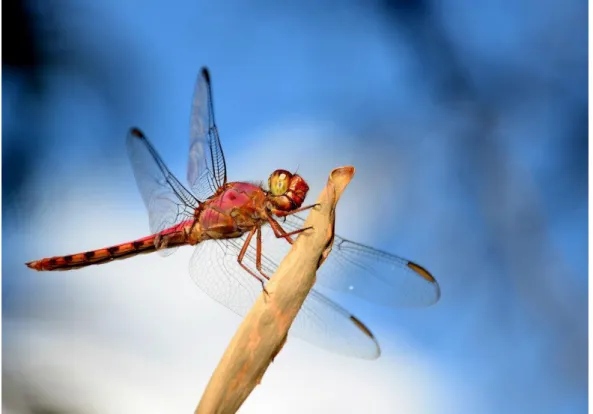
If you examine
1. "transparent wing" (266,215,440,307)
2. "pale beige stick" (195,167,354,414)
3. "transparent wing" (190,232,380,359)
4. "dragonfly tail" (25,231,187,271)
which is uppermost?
"transparent wing" (266,215,440,307)

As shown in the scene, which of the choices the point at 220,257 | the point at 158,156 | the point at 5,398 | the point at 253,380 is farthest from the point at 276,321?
the point at 5,398

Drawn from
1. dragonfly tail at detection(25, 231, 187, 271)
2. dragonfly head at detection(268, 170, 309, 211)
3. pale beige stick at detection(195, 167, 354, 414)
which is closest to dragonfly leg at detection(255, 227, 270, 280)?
dragonfly head at detection(268, 170, 309, 211)

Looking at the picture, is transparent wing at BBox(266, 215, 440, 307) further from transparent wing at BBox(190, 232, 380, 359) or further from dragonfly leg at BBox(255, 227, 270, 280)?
dragonfly leg at BBox(255, 227, 270, 280)

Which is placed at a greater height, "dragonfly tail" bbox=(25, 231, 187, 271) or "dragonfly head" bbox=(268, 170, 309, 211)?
"dragonfly head" bbox=(268, 170, 309, 211)

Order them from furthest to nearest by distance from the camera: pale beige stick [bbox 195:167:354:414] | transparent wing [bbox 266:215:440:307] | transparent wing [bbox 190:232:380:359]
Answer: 1. transparent wing [bbox 266:215:440:307]
2. transparent wing [bbox 190:232:380:359]
3. pale beige stick [bbox 195:167:354:414]

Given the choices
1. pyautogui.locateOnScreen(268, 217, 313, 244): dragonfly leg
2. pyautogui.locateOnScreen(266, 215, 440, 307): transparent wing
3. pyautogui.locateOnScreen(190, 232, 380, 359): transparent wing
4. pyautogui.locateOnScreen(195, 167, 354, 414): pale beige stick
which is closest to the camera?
pyautogui.locateOnScreen(195, 167, 354, 414): pale beige stick

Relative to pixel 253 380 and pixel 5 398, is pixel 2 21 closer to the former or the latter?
pixel 5 398

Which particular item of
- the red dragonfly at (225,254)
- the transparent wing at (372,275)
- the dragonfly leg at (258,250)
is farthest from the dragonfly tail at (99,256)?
the transparent wing at (372,275)
